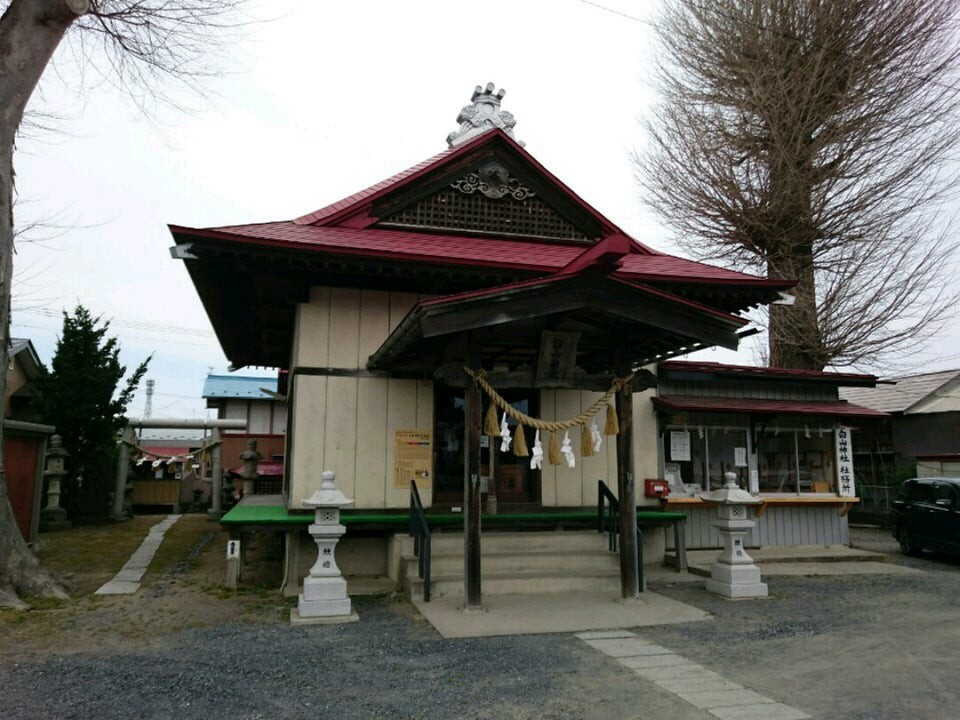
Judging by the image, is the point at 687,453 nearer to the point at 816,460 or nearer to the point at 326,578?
the point at 816,460

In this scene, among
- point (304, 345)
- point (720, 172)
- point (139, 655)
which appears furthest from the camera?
point (720, 172)

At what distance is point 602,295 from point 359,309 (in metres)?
3.86

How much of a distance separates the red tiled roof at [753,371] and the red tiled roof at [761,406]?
1.49ft

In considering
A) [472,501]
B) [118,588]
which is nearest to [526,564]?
[472,501]

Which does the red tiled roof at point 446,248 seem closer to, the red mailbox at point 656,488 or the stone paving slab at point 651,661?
the red mailbox at point 656,488

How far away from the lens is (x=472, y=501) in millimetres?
7027

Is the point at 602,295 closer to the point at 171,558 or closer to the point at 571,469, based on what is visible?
the point at 571,469

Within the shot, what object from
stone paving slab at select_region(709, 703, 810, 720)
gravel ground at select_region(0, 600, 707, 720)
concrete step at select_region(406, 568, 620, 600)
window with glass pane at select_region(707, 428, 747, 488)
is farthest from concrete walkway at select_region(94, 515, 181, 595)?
window with glass pane at select_region(707, 428, 747, 488)

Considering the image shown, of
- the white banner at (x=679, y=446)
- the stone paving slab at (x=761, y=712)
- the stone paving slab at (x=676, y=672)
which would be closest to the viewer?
the stone paving slab at (x=761, y=712)

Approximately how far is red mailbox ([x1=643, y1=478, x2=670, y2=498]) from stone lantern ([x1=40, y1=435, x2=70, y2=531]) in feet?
39.2

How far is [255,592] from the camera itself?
26.7ft

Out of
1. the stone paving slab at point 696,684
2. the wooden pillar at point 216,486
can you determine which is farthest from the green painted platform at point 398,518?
the wooden pillar at point 216,486

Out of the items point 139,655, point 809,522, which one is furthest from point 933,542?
point 139,655

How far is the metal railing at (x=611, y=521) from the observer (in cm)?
825
